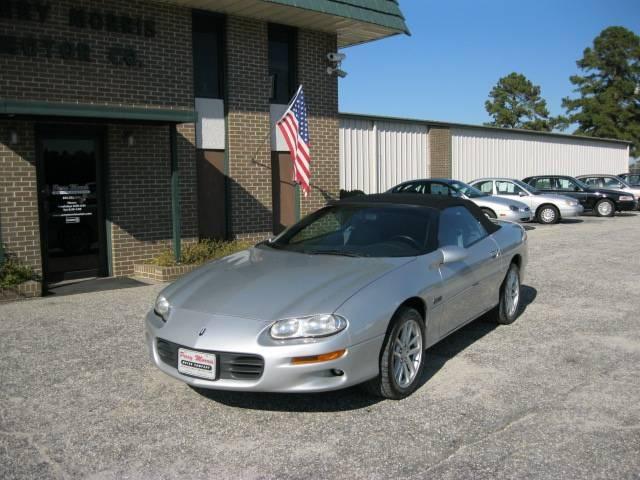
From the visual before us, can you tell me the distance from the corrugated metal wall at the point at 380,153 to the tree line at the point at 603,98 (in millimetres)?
37927

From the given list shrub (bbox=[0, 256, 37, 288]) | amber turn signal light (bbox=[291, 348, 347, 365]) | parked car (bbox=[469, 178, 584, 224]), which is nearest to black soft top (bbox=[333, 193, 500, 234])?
amber turn signal light (bbox=[291, 348, 347, 365])

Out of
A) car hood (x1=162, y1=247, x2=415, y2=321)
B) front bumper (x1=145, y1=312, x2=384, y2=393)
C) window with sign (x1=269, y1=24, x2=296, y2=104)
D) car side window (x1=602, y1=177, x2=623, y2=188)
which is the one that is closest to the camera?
front bumper (x1=145, y1=312, x2=384, y2=393)

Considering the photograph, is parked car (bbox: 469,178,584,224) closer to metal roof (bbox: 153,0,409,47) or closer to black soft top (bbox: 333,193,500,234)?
metal roof (bbox: 153,0,409,47)

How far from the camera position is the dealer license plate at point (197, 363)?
13.7 ft

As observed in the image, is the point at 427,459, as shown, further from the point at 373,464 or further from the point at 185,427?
the point at 185,427

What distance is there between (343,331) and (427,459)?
913 mm

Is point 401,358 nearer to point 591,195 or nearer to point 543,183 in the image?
point 543,183

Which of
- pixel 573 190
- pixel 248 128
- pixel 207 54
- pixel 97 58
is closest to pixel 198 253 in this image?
pixel 248 128

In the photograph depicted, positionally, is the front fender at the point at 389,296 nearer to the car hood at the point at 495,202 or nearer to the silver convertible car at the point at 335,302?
the silver convertible car at the point at 335,302

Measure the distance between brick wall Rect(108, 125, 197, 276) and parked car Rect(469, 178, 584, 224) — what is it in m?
11.2

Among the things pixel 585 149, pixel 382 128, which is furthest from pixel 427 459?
pixel 585 149

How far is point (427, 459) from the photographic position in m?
3.72

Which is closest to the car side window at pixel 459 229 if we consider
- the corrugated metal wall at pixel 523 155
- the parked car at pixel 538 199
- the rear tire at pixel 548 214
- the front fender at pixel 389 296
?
the front fender at pixel 389 296

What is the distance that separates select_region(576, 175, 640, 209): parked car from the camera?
82.4 ft
